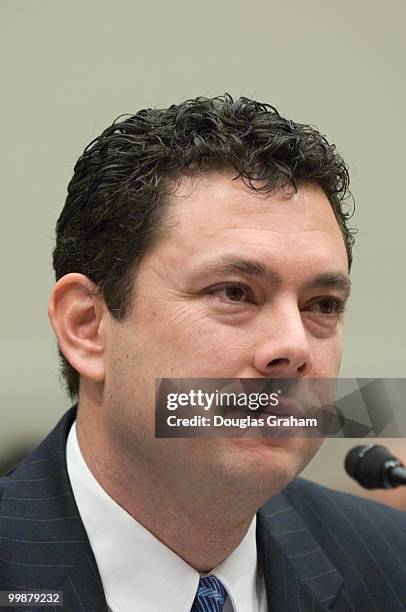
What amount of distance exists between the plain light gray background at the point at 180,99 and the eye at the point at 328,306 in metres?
1.03

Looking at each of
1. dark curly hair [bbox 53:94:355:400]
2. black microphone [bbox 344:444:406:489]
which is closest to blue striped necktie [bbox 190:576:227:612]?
black microphone [bbox 344:444:406:489]

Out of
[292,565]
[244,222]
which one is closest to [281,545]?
[292,565]

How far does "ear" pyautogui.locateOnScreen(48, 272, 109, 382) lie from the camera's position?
4.28 feet

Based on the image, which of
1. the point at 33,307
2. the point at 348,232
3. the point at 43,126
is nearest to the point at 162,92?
the point at 43,126

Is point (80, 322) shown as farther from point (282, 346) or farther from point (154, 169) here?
point (282, 346)

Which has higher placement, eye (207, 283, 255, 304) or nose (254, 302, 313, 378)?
eye (207, 283, 255, 304)

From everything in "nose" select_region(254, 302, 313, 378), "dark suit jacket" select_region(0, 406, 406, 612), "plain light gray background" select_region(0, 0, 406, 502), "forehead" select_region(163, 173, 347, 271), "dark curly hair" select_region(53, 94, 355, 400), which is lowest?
"dark suit jacket" select_region(0, 406, 406, 612)

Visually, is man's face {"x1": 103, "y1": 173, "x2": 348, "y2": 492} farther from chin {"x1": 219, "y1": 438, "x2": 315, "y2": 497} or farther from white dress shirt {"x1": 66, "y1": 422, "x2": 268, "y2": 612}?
white dress shirt {"x1": 66, "y1": 422, "x2": 268, "y2": 612}

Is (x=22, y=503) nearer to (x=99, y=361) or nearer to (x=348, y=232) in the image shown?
(x=99, y=361)

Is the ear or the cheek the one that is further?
the ear

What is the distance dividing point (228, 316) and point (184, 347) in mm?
76

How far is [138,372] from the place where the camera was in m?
1.21

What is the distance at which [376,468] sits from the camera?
1159 millimetres

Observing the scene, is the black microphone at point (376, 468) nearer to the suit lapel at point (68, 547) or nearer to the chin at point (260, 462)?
the chin at point (260, 462)
